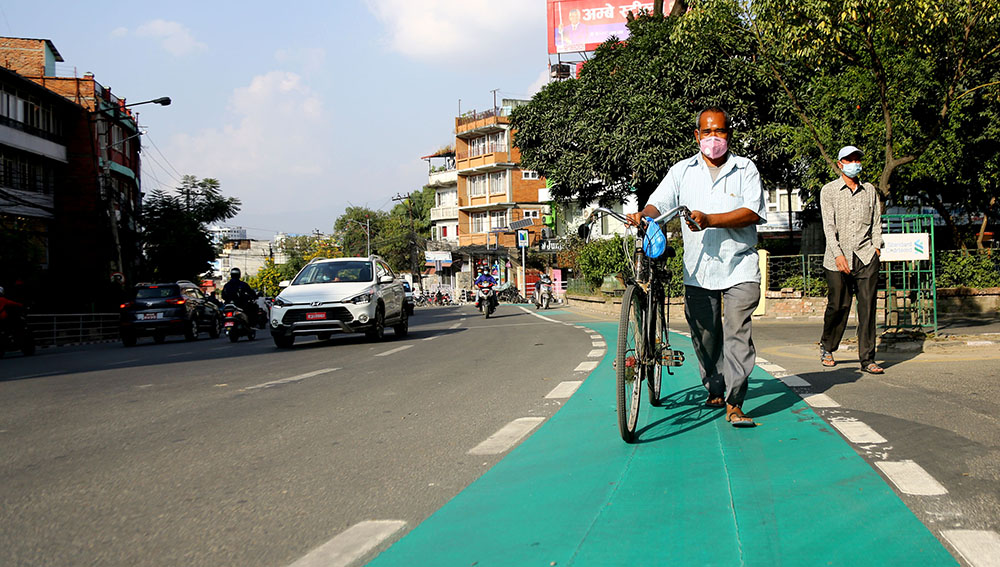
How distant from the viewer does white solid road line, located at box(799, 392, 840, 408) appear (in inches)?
250

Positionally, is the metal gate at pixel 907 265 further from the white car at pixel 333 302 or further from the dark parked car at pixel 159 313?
the dark parked car at pixel 159 313

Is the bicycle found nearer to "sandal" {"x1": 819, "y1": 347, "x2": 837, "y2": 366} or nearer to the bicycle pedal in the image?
the bicycle pedal

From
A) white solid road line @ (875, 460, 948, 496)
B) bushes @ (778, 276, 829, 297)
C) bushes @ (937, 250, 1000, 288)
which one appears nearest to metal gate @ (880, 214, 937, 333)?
white solid road line @ (875, 460, 948, 496)

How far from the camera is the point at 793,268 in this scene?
21875mm

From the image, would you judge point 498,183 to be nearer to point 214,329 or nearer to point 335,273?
point 214,329

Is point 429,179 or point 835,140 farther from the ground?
point 429,179

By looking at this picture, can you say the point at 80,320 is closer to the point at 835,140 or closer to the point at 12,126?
the point at 12,126

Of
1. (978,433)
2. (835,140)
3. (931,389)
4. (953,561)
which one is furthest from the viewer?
(835,140)

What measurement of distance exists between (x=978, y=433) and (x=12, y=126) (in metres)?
39.3

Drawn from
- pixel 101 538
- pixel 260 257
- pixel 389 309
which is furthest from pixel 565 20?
pixel 260 257

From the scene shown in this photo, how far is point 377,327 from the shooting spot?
1636 centimetres

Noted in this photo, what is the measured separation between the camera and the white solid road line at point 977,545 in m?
2.96

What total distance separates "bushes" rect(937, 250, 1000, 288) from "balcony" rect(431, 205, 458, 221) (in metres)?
67.0

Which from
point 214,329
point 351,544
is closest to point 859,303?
point 351,544
